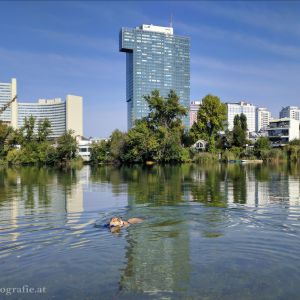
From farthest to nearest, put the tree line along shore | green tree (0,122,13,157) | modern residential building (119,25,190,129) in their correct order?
modern residential building (119,25,190,129), green tree (0,122,13,157), the tree line along shore

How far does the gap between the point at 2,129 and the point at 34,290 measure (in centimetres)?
10077

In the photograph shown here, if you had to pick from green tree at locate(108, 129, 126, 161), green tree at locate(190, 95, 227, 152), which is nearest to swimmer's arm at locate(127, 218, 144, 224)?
green tree at locate(190, 95, 227, 152)

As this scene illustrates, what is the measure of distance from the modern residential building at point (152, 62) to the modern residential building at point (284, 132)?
7480cm

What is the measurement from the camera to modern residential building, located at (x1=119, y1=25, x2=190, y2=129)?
19050cm

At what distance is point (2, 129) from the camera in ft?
340

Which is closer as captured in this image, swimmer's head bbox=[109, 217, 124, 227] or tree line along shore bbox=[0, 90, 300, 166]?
A: swimmer's head bbox=[109, 217, 124, 227]

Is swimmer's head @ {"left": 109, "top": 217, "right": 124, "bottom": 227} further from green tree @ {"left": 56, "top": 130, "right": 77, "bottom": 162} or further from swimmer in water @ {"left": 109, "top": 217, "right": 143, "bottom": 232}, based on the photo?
green tree @ {"left": 56, "top": 130, "right": 77, "bottom": 162}

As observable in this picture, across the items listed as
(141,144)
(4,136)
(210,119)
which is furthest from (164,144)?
(4,136)

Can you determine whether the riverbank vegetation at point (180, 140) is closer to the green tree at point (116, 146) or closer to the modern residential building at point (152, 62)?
the green tree at point (116, 146)

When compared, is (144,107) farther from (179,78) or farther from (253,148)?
(253,148)

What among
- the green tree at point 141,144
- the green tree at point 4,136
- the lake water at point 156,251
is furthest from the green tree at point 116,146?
the lake water at point 156,251

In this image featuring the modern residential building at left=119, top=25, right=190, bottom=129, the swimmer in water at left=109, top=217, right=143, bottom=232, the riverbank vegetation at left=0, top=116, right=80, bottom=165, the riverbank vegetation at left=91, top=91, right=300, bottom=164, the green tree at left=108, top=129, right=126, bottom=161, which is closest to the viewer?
the swimmer in water at left=109, top=217, right=143, bottom=232

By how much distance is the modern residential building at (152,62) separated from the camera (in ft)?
625

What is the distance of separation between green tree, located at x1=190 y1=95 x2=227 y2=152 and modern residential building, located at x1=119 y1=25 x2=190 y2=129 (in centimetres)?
9392
